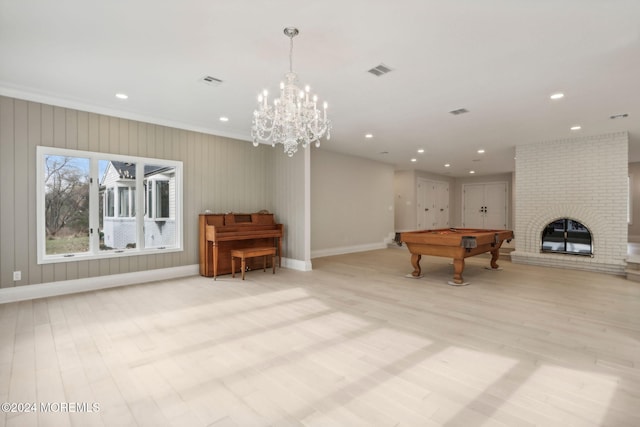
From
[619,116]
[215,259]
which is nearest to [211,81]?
[215,259]

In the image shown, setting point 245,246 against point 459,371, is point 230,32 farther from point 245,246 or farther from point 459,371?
point 245,246

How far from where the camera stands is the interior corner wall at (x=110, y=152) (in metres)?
4.00

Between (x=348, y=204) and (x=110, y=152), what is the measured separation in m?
5.50

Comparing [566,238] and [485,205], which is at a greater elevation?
[485,205]

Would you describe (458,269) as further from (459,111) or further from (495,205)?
(495,205)

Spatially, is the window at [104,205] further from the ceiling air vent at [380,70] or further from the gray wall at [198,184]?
the ceiling air vent at [380,70]

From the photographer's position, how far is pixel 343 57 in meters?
3.09

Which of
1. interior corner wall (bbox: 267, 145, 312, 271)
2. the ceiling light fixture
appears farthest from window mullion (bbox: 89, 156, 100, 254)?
the ceiling light fixture

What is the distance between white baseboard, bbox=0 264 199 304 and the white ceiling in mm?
2511

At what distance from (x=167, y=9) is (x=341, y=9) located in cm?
132

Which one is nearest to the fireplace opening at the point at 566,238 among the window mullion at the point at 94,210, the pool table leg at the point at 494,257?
the pool table leg at the point at 494,257

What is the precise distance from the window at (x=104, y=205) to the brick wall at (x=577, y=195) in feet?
23.9

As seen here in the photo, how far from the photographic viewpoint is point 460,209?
44.8ft

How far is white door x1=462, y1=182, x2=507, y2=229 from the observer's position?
12469mm
